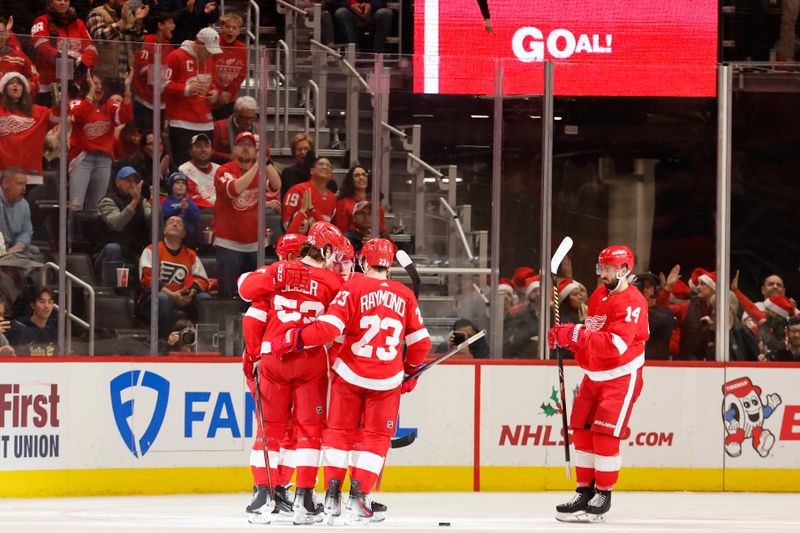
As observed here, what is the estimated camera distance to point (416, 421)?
8367 mm

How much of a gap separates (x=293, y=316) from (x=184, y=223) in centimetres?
189

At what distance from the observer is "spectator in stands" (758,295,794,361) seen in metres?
8.76

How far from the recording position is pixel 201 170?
827 cm

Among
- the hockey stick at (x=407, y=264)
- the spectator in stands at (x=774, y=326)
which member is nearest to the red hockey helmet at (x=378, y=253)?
the hockey stick at (x=407, y=264)

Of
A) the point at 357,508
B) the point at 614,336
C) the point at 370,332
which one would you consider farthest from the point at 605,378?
the point at 357,508

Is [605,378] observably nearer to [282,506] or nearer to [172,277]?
[282,506]

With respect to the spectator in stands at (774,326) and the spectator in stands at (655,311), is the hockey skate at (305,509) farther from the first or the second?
the spectator in stands at (774,326)

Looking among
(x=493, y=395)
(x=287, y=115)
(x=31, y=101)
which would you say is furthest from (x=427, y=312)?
(x=31, y=101)

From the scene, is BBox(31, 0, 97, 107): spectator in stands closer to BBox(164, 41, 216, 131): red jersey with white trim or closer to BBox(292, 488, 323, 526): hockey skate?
BBox(164, 41, 216, 131): red jersey with white trim

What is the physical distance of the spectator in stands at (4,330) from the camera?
7.84 m

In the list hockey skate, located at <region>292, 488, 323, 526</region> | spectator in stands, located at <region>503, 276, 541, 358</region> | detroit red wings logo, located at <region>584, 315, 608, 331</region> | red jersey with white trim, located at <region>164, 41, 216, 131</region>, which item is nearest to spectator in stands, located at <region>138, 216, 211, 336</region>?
red jersey with white trim, located at <region>164, 41, 216, 131</region>

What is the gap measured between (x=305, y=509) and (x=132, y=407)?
1.81m

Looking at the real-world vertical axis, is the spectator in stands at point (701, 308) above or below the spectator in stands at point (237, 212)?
below

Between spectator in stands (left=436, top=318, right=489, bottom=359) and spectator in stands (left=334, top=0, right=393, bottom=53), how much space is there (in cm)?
343
